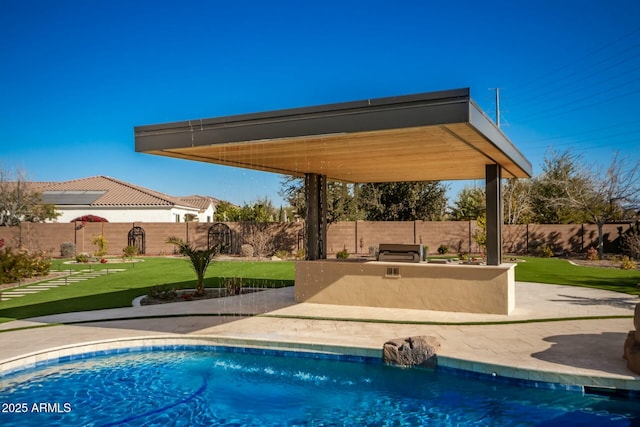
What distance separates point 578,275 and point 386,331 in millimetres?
11946

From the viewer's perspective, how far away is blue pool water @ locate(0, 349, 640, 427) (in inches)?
213

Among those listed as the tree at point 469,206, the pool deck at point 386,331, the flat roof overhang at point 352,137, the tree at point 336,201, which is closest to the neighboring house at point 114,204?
the tree at point 336,201

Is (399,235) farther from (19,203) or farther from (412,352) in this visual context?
(19,203)

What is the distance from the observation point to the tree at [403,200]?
97.6 ft

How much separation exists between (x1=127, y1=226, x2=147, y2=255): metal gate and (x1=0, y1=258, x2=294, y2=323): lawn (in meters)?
4.59

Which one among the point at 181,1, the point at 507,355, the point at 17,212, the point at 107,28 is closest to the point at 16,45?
the point at 107,28

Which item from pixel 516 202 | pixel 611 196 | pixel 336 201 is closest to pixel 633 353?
pixel 611 196

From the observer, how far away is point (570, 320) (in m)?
9.16

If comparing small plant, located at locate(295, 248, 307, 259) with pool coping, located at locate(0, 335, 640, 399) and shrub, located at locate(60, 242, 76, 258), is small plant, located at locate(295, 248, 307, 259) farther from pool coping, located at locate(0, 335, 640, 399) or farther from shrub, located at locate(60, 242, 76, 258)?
pool coping, located at locate(0, 335, 640, 399)

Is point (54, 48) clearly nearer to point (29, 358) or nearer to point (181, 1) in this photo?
point (181, 1)

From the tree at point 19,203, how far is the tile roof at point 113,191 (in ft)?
12.6

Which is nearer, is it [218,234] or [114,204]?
[218,234]

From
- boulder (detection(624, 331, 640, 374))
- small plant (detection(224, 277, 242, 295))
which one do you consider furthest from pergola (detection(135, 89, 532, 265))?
small plant (detection(224, 277, 242, 295))

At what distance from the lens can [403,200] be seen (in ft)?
98.0
